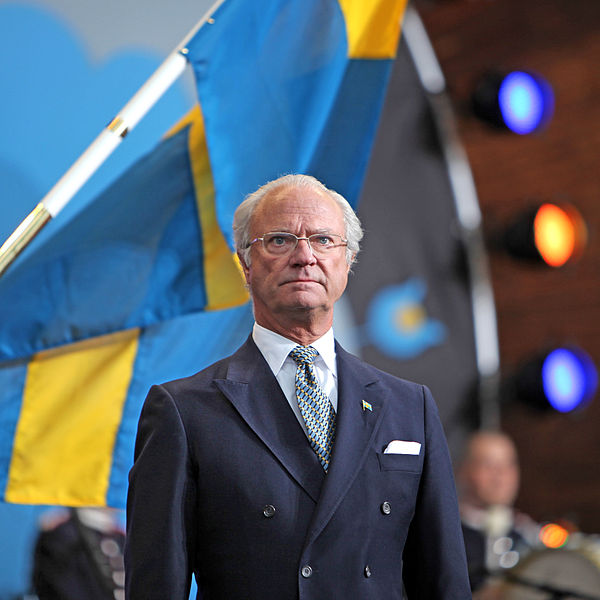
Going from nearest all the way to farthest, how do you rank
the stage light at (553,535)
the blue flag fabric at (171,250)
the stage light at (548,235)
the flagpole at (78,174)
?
1. the flagpole at (78,174)
2. the blue flag fabric at (171,250)
3. the stage light at (553,535)
4. the stage light at (548,235)

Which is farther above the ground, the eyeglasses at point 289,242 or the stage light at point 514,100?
the stage light at point 514,100

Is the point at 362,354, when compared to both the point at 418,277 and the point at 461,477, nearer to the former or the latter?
the point at 418,277

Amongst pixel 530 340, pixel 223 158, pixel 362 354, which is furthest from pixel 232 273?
pixel 530 340

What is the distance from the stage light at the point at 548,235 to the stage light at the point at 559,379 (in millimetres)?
424

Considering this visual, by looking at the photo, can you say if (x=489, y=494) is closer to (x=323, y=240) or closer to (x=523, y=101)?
(x=523, y=101)

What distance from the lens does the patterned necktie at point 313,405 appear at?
137cm

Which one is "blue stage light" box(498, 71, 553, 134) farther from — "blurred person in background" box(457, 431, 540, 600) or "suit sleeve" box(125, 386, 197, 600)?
"suit sleeve" box(125, 386, 197, 600)

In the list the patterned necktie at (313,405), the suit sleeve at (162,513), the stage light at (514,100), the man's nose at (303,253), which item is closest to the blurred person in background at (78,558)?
the suit sleeve at (162,513)

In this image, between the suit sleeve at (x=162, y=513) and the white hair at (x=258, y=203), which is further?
the white hair at (x=258, y=203)

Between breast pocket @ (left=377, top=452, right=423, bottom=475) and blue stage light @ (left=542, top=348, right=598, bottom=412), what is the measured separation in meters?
2.76

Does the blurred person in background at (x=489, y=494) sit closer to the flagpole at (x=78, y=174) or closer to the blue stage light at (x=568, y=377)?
the blue stage light at (x=568, y=377)

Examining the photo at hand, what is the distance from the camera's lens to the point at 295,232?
1.39 meters

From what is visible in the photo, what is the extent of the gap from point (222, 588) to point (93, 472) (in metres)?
0.94

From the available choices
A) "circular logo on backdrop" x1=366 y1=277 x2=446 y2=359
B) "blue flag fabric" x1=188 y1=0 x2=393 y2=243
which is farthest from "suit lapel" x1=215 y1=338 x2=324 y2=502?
"circular logo on backdrop" x1=366 y1=277 x2=446 y2=359
